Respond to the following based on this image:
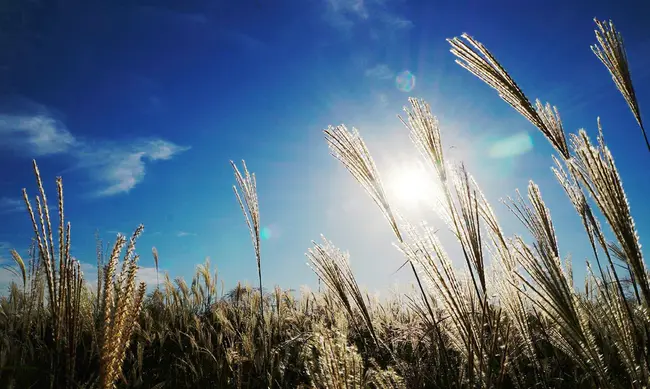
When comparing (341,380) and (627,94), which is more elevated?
(627,94)

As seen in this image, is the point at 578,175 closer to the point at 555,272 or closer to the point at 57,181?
the point at 555,272

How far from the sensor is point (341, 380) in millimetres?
932

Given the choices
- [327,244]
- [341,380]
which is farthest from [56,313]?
[327,244]

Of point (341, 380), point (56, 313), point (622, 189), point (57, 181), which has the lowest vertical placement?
point (341, 380)

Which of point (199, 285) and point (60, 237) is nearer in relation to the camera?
point (60, 237)

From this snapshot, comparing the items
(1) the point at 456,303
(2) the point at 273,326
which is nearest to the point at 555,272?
(1) the point at 456,303

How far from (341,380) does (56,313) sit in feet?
3.17

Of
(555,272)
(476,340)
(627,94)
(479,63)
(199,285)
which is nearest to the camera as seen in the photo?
(555,272)

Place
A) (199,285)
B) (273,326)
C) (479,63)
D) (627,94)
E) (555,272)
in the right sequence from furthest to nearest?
(199,285) → (273,326) → (627,94) → (479,63) → (555,272)

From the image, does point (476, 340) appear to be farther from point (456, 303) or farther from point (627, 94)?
point (627, 94)

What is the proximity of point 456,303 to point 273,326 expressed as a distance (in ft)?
12.9

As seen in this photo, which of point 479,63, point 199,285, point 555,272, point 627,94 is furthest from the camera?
point 199,285

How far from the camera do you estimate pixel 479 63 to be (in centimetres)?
165

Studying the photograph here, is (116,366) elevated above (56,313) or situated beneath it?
situated beneath
